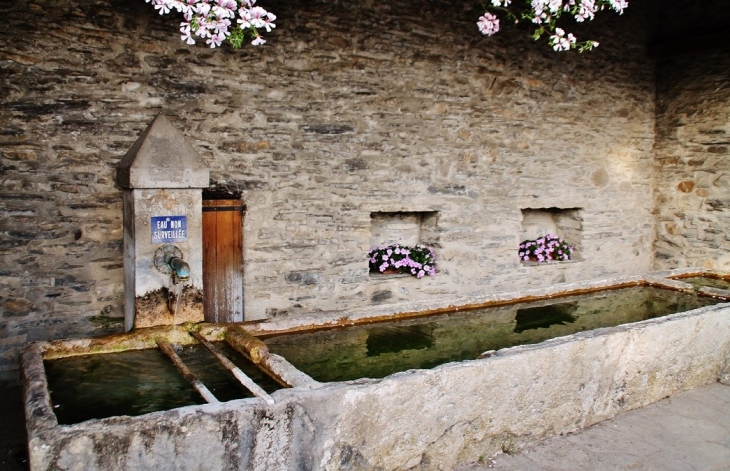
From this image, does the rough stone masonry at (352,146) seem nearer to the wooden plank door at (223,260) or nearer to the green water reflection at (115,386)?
the wooden plank door at (223,260)

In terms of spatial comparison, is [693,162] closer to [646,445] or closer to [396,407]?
[646,445]

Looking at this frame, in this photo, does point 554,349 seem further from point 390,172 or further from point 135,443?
point 390,172

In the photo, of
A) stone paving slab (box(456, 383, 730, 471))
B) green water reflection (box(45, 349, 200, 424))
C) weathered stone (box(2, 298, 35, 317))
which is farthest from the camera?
weathered stone (box(2, 298, 35, 317))

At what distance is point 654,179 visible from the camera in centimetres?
712

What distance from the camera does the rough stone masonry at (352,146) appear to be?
3744 mm

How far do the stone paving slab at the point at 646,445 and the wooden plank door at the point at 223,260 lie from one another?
7.59ft

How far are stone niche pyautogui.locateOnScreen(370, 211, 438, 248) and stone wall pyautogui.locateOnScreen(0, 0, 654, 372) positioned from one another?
124 millimetres

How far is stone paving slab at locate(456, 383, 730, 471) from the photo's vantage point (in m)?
2.91

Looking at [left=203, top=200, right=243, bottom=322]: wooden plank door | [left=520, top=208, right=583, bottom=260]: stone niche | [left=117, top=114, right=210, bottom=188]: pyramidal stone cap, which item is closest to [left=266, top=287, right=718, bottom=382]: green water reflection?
[left=117, top=114, right=210, bottom=188]: pyramidal stone cap

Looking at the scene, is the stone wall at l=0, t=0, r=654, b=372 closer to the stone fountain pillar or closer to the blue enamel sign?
the stone fountain pillar

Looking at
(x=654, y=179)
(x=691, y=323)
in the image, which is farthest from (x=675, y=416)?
(x=654, y=179)

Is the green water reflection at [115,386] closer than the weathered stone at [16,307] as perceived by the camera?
Yes

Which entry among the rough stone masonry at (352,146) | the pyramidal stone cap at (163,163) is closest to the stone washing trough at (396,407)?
the pyramidal stone cap at (163,163)

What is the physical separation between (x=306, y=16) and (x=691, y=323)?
3.55m
